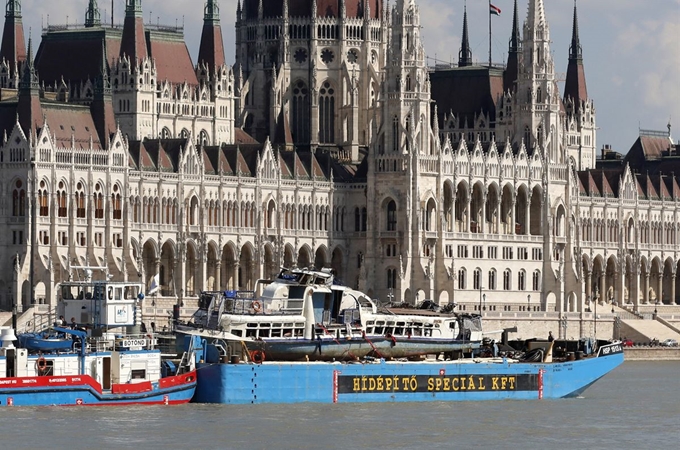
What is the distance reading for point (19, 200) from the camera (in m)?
176

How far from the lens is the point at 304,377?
4897 inches

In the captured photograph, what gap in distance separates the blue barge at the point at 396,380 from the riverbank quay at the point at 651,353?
5344 cm

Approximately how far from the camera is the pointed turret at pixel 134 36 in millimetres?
193000

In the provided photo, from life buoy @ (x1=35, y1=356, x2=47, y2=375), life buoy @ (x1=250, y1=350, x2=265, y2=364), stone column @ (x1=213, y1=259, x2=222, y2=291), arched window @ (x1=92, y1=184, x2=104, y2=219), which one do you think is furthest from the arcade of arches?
life buoy @ (x1=35, y1=356, x2=47, y2=375)

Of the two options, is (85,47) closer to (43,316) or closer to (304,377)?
(43,316)

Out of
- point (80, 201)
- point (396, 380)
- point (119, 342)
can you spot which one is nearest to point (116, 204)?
point (80, 201)

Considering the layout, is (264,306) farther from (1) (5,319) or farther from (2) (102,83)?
(2) (102,83)

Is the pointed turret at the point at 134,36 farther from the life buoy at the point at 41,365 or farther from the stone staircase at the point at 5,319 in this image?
the life buoy at the point at 41,365

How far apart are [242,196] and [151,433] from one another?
274ft

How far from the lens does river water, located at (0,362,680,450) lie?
108938 mm

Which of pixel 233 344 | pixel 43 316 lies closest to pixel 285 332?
pixel 233 344

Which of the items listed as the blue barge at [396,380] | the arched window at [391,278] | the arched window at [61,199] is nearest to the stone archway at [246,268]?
the arched window at [391,278]

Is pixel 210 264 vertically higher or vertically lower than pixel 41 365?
higher

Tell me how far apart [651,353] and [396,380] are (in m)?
68.1
